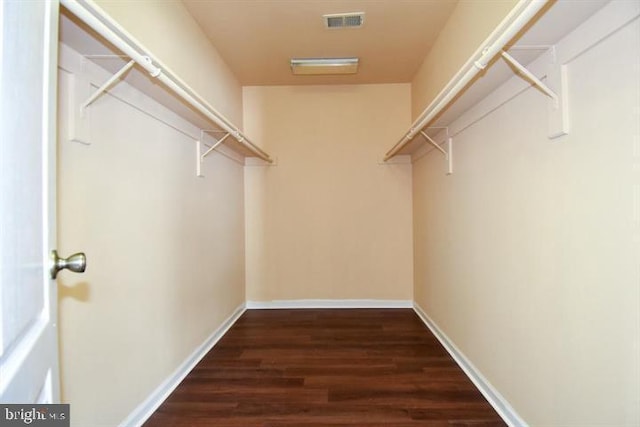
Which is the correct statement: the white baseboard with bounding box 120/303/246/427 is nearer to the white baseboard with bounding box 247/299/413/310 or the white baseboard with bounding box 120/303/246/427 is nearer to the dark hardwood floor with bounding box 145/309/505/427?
the dark hardwood floor with bounding box 145/309/505/427

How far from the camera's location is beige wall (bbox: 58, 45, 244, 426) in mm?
1445

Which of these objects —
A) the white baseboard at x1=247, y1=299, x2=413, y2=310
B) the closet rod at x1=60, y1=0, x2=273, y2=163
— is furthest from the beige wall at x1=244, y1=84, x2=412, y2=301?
the closet rod at x1=60, y1=0, x2=273, y2=163

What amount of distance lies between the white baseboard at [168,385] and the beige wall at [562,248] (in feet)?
6.79

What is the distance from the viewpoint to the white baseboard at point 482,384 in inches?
71.9

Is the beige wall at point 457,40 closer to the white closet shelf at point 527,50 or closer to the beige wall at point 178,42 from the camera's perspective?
the white closet shelf at point 527,50

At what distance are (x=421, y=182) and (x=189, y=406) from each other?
2.92 metres

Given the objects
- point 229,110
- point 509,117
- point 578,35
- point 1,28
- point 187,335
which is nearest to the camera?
point 1,28

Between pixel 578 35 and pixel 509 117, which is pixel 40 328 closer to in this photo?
pixel 578 35

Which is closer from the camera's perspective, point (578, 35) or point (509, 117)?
point (578, 35)

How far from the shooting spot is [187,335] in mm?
2520

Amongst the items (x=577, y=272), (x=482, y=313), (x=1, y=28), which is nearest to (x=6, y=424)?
(x=1, y=28)

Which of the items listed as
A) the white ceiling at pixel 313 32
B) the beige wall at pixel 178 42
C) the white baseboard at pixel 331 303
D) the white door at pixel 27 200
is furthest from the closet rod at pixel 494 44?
the white baseboard at pixel 331 303
